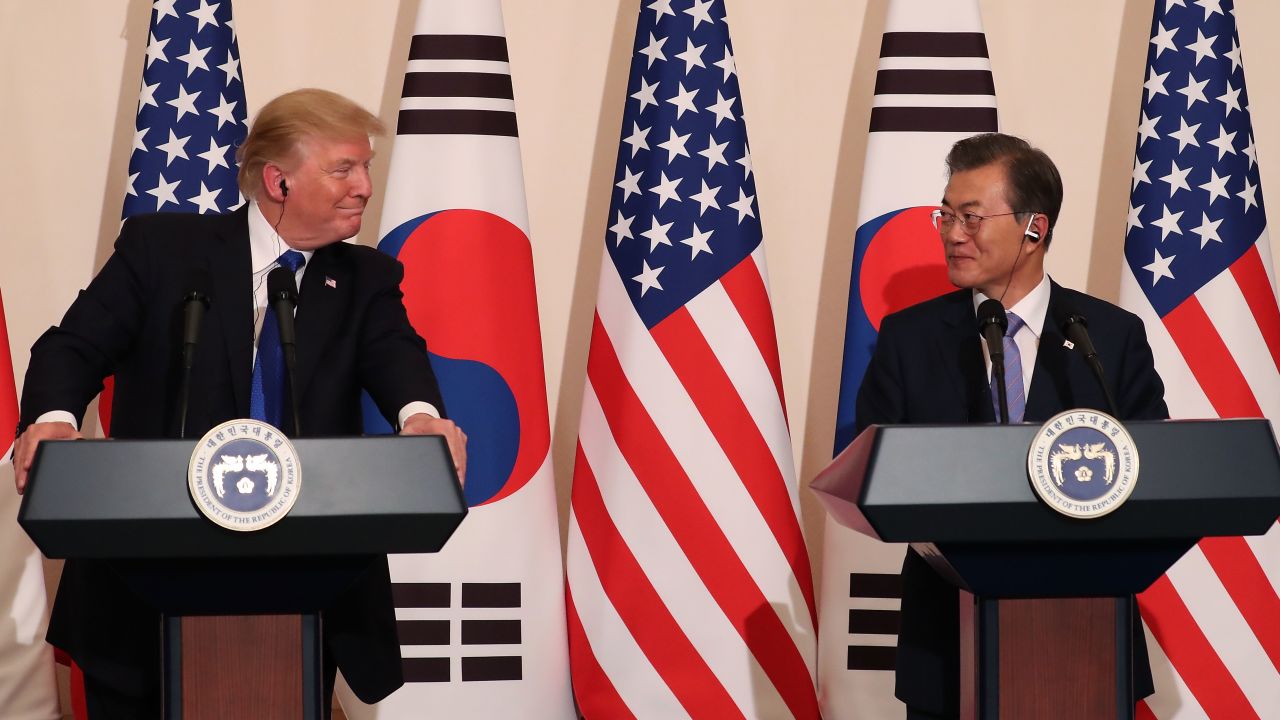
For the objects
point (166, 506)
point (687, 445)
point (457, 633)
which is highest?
point (166, 506)

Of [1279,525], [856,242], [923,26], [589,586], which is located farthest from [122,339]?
[1279,525]

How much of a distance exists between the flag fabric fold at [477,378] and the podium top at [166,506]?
5.87 feet

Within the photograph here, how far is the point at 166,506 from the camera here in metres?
A: 1.87

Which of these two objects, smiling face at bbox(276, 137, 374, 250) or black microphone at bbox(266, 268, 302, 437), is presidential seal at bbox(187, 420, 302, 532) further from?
smiling face at bbox(276, 137, 374, 250)

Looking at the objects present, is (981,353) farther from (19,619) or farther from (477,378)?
(19,619)

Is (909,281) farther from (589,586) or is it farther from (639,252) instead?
(589,586)

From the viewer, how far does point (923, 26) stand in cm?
390

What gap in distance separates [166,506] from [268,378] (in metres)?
0.59

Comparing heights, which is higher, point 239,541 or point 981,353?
point 981,353

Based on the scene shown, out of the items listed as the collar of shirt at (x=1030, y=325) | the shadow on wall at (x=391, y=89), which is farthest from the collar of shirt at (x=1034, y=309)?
the shadow on wall at (x=391, y=89)

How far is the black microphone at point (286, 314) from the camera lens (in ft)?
6.88

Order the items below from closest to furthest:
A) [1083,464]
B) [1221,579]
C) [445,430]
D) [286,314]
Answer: [1083,464] → [286,314] → [445,430] → [1221,579]

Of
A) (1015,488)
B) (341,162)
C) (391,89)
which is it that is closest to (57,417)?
(341,162)

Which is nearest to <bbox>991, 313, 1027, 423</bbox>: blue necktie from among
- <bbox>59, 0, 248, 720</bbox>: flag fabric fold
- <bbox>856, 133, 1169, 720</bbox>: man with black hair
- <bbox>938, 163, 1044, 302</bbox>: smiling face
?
<bbox>856, 133, 1169, 720</bbox>: man with black hair
